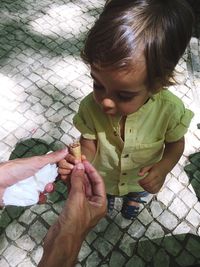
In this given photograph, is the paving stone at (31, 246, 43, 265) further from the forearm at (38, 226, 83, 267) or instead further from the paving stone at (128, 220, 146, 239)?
the forearm at (38, 226, 83, 267)

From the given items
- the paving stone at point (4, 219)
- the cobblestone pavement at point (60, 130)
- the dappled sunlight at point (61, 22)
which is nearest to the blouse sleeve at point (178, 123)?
the cobblestone pavement at point (60, 130)

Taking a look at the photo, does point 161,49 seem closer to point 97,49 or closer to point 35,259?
point 97,49

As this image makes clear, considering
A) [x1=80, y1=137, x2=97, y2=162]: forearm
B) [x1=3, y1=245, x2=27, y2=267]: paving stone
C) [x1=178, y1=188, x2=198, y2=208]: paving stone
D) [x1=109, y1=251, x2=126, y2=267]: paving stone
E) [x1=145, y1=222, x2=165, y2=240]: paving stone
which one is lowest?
[x1=3, y1=245, x2=27, y2=267]: paving stone

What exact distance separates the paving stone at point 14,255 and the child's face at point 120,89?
4.22 ft

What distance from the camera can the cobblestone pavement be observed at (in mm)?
2678

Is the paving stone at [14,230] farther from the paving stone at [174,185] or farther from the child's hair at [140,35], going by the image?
the child's hair at [140,35]

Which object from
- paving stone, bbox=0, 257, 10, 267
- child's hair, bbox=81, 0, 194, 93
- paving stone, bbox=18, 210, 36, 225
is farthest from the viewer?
paving stone, bbox=18, 210, 36, 225

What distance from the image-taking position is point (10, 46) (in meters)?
4.16

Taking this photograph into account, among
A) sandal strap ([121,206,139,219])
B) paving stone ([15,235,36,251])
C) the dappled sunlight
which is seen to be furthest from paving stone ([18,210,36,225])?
the dappled sunlight

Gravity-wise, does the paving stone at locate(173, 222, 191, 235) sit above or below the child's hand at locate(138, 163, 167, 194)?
below

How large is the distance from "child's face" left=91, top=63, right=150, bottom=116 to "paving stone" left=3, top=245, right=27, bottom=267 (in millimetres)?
1287

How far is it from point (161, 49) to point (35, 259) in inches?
64.3

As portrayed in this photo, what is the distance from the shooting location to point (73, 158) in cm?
207

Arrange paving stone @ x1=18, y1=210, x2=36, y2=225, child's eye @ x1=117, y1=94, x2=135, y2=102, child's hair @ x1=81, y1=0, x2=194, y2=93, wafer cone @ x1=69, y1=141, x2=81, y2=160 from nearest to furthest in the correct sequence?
child's hair @ x1=81, y1=0, x2=194, y2=93 → child's eye @ x1=117, y1=94, x2=135, y2=102 → wafer cone @ x1=69, y1=141, x2=81, y2=160 → paving stone @ x1=18, y1=210, x2=36, y2=225
